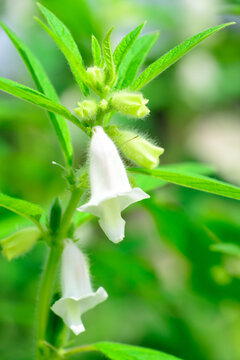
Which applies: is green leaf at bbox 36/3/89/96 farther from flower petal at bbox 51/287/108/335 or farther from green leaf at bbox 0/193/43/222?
flower petal at bbox 51/287/108/335

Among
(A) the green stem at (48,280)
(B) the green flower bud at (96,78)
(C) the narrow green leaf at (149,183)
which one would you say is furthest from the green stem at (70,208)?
(C) the narrow green leaf at (149,183)

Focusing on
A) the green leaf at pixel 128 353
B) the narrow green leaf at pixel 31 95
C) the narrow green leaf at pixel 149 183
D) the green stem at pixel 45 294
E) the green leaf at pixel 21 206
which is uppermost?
the narrow green leaf at pixel 31 95

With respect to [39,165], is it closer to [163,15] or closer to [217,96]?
[163,15]

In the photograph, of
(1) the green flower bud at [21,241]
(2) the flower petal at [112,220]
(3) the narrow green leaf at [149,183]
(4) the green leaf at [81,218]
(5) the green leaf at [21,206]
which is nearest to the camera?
(2) the flower petal at [112,220]

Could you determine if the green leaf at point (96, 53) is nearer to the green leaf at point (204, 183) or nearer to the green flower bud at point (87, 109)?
the green flower bud at point (87, 109)

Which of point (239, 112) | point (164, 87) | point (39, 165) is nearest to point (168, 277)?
point (39, 165)

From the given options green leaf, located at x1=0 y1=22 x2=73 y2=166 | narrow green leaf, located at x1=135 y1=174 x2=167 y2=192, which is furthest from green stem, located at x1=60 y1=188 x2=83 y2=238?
narrow green leaf, located at x1=135 y1=174 x2=167 y2=192

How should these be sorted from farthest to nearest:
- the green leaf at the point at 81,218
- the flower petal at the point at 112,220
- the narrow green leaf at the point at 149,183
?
the narrow green leaf at the point at 149,183, the green leaf at the point at 81,218, the flower petal at the point at 112,220
